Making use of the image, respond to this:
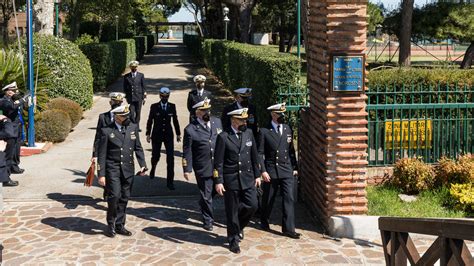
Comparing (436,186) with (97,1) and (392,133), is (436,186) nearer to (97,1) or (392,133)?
(392,133)

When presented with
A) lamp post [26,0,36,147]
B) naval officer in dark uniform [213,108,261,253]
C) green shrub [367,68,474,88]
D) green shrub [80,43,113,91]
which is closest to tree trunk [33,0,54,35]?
green shrub [80,43,113,91]

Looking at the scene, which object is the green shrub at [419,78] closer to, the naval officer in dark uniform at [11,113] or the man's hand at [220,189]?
the man's hand at [220,189]

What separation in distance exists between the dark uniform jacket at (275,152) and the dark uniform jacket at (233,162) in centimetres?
54

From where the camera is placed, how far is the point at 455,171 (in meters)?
9.45

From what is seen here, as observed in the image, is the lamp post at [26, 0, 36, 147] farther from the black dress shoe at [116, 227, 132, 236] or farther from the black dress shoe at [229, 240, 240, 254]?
the black dress shoe at [229, 240, 240, 254]

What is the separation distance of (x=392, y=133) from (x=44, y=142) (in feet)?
27.0

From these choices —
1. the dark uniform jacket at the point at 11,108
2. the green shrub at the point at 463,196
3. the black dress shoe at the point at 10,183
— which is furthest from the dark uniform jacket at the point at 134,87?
the green shrub at the point at 463,196

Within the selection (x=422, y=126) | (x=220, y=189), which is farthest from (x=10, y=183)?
(x=422, y=126)

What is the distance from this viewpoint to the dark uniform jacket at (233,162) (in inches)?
305

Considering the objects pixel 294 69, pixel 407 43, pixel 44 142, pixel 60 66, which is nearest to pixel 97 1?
pixel 407 43

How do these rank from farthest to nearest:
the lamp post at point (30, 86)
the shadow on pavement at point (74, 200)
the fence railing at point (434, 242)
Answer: the lamp post at point (30, 86)
the shadow on pavement at point (74, 200)
the fence railing at point (434, 242)

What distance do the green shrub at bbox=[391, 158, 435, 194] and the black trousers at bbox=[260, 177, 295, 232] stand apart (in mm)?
2071

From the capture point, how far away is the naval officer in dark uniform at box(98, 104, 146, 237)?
823cm

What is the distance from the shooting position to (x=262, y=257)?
24.7 ft
